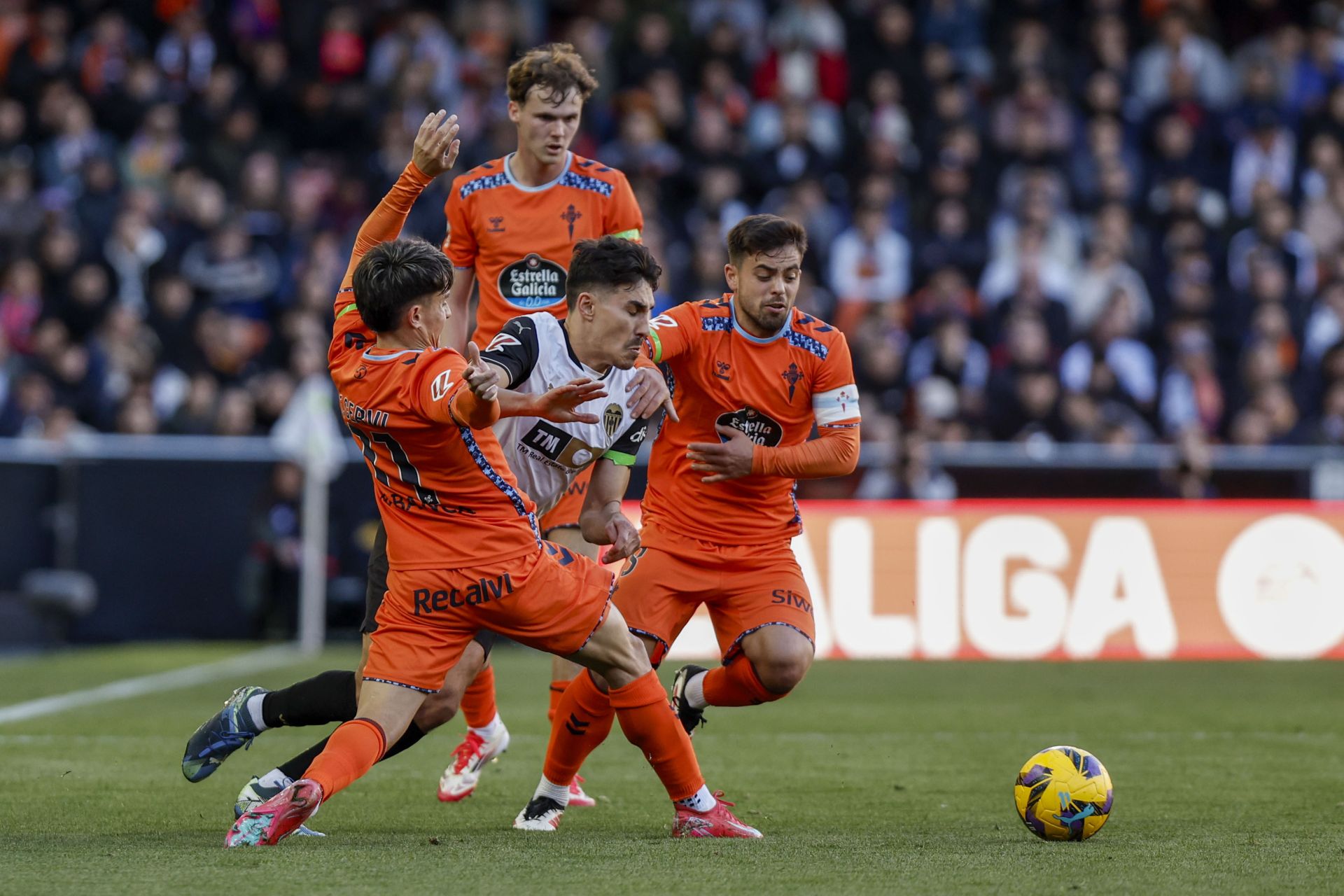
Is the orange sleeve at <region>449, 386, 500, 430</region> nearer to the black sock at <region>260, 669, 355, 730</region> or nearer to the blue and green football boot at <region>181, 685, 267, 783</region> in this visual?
the black sock at <region>260, 669, 355, 730</region>

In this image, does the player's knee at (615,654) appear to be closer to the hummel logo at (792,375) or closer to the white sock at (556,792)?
the white sock at (556,792)

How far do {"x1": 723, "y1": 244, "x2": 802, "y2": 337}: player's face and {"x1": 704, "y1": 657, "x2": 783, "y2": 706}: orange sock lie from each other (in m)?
1.21

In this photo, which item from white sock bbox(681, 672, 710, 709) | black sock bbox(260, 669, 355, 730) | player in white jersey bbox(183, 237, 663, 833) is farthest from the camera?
white sock bbox(681, 672, 710, 709)

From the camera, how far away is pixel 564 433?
20.0 ft

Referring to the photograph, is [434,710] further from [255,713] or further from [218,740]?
[218,740]

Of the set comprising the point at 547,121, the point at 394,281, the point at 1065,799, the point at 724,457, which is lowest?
the point at 1065,799

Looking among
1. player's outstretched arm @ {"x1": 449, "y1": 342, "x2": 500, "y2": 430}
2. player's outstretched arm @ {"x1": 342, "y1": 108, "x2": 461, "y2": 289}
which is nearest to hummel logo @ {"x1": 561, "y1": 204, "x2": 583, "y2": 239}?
player's outstretched arm @ {"x1": 342, "y1": 108, "x2": 461, "y2": 289}

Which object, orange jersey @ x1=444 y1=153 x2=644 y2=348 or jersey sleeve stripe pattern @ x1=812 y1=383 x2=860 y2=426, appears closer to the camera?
jersey sleeve stripe pattern @ x1=812 y1=383 x2=860 y2=426

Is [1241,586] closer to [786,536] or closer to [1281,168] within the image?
[1281,168]

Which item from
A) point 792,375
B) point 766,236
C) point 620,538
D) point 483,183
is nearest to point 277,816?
point 620,538

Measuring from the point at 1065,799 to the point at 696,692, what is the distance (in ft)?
5.44

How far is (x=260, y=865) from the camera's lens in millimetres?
4711

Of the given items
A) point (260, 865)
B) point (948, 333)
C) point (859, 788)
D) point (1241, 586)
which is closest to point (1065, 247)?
point (948, 333)

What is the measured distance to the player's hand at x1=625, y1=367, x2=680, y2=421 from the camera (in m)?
5.86
